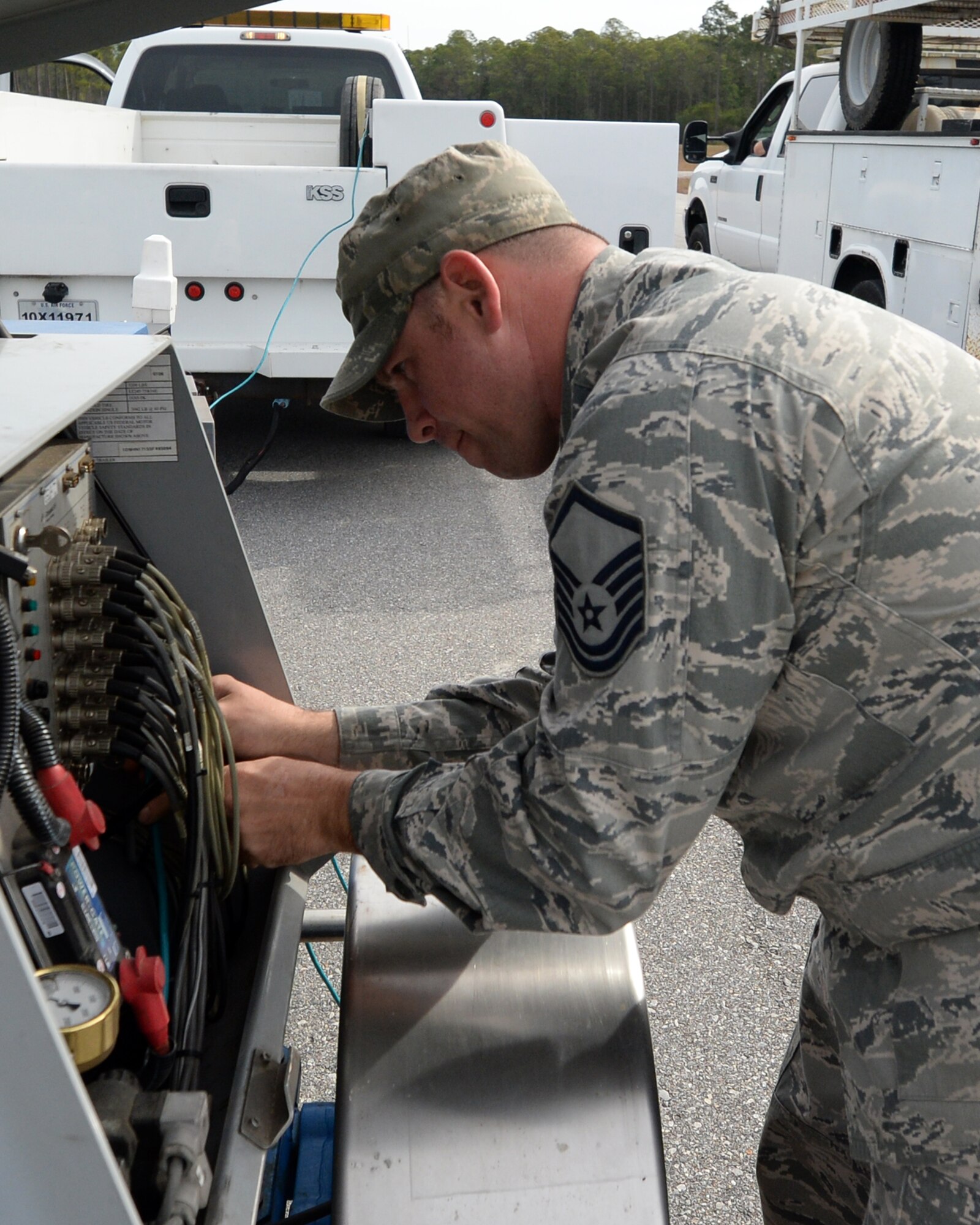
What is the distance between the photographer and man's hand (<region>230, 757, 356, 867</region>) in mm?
1392

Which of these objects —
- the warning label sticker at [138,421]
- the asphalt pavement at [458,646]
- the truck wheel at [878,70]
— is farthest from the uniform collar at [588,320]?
the truck wheel at [878,70]

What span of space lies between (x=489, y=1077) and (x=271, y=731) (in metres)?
0.56

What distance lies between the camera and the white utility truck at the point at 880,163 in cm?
610

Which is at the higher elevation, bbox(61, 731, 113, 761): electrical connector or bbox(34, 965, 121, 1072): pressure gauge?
bbox(61, 731, 113, 761): electrical connector

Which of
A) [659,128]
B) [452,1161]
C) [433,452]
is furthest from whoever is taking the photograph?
[433,452]

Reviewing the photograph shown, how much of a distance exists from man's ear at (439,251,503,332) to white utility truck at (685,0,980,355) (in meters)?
5.23

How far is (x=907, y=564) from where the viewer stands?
1.10m

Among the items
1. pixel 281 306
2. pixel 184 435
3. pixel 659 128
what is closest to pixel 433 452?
pixel 281 306

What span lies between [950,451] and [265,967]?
0.87 metres

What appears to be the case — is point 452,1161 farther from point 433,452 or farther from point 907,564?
point 433,452

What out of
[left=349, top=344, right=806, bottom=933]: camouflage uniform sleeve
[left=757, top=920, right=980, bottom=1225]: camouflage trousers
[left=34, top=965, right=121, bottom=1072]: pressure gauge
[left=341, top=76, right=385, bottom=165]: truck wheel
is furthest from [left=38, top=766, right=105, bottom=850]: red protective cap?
[left=341, top=76, right=385, bottom=165]: truck wheel

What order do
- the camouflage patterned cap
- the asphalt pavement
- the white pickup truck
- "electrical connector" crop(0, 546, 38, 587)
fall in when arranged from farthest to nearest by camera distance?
the white pickup truck
the asphalt pavement
the camouflage patterned cap
"electrical connector" crop(0, 546, 38, 587)

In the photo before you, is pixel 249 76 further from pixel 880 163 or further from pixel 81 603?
pixel 81 603

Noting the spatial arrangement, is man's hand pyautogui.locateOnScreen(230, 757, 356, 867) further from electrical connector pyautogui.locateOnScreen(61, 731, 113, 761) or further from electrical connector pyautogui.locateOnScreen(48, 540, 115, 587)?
electrical connector pyautogui.locateOnScreen(48, 540, 115, 587)
